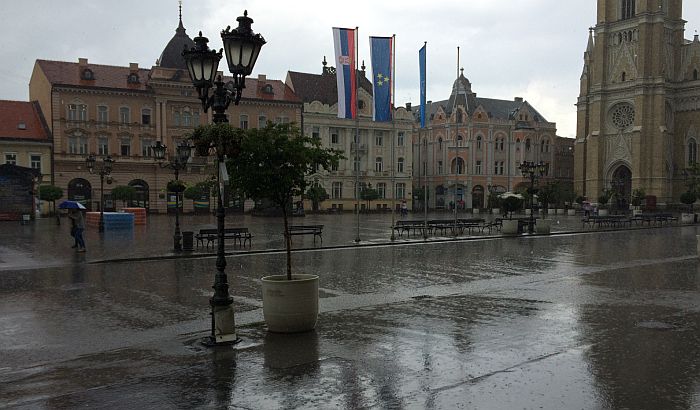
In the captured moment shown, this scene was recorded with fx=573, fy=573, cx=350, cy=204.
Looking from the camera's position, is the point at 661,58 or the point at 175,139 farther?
the point at 661,58

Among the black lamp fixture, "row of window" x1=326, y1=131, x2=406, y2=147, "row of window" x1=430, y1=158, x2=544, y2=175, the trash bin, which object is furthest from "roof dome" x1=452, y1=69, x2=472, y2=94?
the black lamp fixture

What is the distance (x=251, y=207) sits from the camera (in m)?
64.8

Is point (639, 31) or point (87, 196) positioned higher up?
point (639, 31)

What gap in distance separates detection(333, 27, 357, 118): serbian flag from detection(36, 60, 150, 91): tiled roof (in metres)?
40.3

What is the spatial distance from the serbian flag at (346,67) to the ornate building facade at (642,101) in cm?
6155

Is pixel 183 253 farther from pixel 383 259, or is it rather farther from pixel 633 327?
pixel 633 327

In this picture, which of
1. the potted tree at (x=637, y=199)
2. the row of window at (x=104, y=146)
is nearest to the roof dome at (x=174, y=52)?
the row of window at (x=104, y=146)

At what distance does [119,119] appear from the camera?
196ft

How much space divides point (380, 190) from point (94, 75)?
3630 cm

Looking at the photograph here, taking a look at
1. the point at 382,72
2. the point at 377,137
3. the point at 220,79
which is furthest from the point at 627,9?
the point at 220,79

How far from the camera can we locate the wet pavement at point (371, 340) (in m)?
6.27

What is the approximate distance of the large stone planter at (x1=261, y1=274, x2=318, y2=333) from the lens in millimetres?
9039

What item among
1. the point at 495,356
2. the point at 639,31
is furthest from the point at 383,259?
the point at 639,31

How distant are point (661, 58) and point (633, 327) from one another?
260 feet
